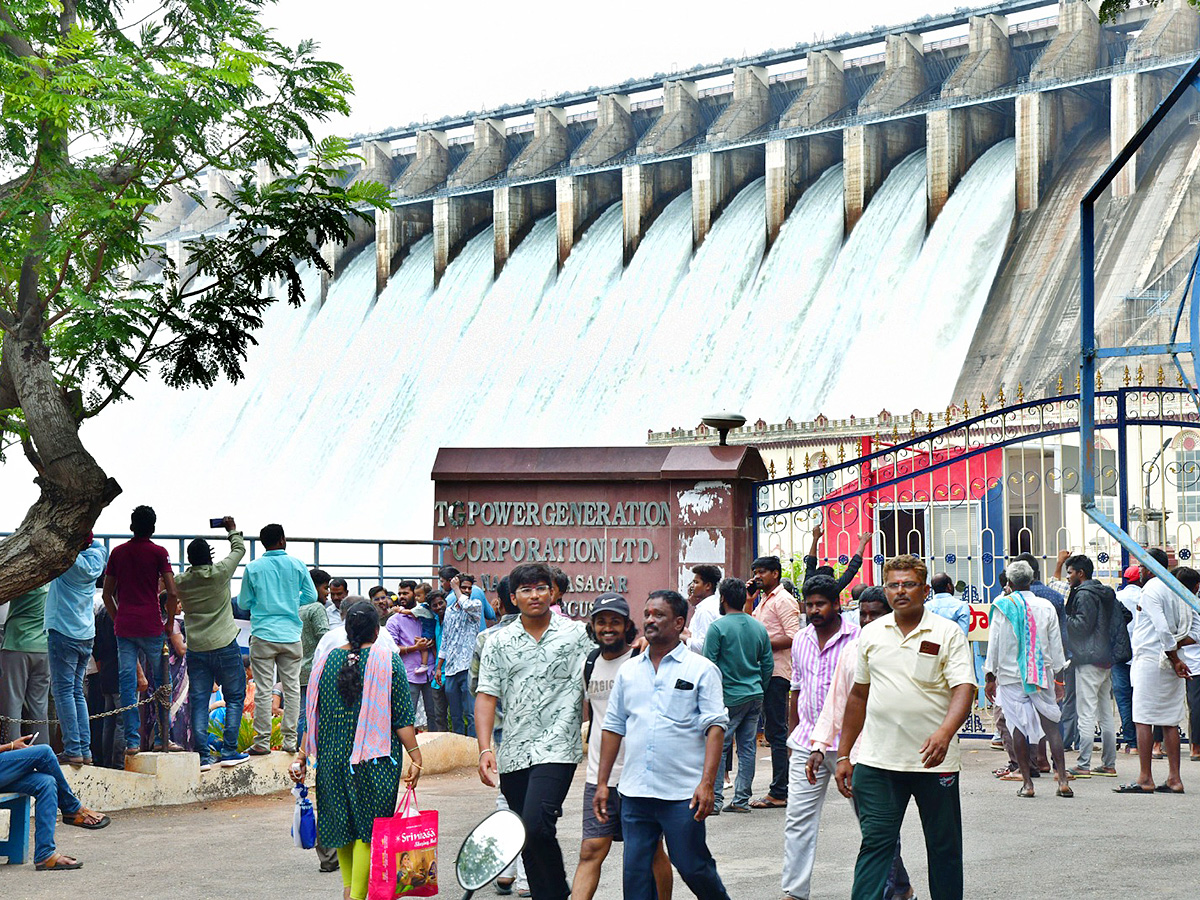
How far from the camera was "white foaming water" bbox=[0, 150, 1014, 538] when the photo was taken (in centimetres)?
2802

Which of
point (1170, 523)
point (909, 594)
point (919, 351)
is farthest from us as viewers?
point (919, 351)

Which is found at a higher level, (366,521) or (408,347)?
(408,347)

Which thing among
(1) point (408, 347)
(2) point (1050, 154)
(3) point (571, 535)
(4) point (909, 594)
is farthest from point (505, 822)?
(1) point (408, 347)

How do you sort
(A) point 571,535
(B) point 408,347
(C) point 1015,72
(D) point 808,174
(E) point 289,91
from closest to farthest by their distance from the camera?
(E) point 289,91 < (A) point 571,535 < (C) point 1015,72 < (D) point 808,174 < (B) point 408,347

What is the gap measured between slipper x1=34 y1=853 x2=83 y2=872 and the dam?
16.8 metres

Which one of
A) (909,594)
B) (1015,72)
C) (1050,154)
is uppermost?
(1015,72)

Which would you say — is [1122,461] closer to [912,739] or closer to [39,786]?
[912,739]

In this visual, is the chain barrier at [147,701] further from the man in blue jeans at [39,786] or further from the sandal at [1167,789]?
the sandal at [1167,789]

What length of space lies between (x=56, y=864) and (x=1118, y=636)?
7144mm

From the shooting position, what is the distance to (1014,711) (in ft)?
32.8

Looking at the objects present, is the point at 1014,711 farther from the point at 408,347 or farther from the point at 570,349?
the point at 408,347

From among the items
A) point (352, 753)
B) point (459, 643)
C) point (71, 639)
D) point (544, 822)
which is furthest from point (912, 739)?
point (459, 643)

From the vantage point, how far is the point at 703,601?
10742 mm

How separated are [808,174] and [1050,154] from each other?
5682 millimetres
